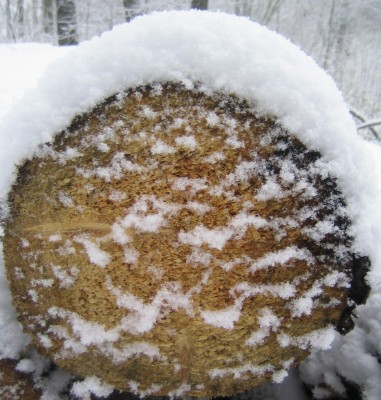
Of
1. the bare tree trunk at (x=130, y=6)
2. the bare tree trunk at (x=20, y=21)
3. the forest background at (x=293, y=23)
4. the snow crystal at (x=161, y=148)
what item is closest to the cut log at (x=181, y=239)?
the snow crystal at (x=161, y=148)

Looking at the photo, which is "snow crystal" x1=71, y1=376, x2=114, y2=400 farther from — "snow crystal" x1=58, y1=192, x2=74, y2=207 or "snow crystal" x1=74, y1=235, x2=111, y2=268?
"snow crystal" x1=58, y1=192, x2=74, y2=207

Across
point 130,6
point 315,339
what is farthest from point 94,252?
point 130,6

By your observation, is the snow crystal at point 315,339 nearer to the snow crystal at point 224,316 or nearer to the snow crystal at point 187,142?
the snow crystal at point 224,316

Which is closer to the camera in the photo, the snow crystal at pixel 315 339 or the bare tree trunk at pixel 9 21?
the snow crystal at pixel 315 339

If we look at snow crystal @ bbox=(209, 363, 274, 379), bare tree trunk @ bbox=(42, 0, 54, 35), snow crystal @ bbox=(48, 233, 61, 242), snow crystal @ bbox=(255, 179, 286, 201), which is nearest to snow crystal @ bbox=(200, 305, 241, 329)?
snow crystal @ bbox=(209, 363, 274, 379)

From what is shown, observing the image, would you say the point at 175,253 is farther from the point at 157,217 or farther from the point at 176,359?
the point at 176,359

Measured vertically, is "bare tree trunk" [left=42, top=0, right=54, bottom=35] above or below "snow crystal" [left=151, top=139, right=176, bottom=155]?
below
